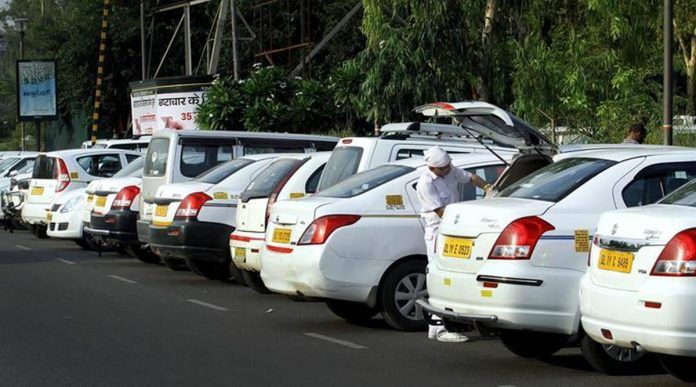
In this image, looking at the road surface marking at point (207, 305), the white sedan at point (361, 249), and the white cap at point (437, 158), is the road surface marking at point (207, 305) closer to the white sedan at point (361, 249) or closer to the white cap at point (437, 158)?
the white sedan at point (361, 249)

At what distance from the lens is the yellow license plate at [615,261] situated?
27.9 ft

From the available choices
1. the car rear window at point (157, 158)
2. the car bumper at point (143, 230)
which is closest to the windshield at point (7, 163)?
the car rear window at point (157, 158)

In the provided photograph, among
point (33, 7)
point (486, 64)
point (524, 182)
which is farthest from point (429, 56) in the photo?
point (33, 7)

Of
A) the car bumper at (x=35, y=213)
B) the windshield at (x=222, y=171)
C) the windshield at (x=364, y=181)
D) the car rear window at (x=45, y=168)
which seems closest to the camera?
the windshield at (x=364, y=181)

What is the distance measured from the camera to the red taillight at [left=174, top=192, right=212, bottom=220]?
53.7ft

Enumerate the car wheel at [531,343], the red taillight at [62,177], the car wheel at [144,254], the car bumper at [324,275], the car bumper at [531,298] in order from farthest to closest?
the red taillight at [62,177]
the car wheel at [144,254]
the car bumper at [324,275]
the car wheel at [531,343]
the car bumper at [531,298]

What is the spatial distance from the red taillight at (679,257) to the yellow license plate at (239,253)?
22.6ft

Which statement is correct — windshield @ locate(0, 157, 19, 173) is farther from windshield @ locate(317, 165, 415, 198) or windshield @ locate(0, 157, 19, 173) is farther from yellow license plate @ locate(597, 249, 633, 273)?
yellow license plate @ locate(597, 249, 633, 273)

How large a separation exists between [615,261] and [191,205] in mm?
8556

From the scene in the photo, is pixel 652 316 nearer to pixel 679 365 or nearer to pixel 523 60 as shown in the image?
pixel 679 365

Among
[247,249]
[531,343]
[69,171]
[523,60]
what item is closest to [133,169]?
[69,171]

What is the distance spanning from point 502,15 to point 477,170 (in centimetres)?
1237

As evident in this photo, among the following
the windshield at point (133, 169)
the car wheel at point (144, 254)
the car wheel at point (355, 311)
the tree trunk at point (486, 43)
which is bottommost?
the car wheel at point (355, 311)

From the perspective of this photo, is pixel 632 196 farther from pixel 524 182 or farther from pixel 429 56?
pixel 429 56
